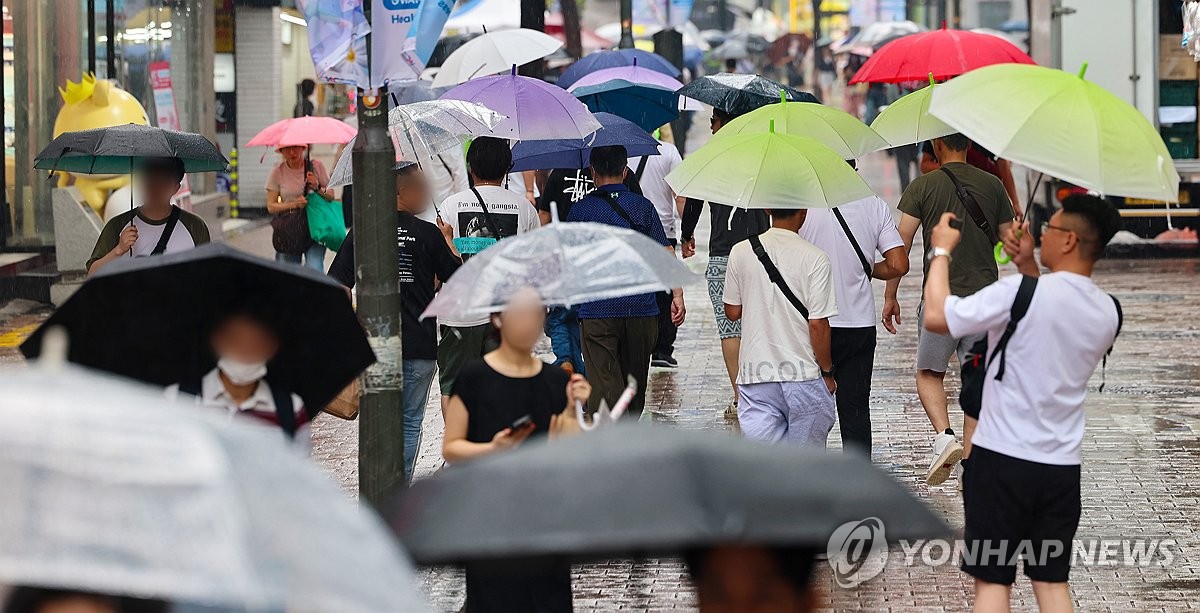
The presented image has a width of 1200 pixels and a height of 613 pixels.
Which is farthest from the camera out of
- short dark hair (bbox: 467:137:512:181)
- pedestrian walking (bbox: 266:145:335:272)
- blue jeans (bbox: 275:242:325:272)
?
blue jeans (bbox: 275:242:325:272)

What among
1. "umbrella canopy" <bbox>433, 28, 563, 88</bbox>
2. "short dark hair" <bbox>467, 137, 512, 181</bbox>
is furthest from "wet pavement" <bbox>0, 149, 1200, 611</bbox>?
"umbrella canopy" <bbox>433, 28, 563, 88</bbox>

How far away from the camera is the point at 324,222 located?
12.6 metres

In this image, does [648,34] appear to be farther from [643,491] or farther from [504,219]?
[643,491]

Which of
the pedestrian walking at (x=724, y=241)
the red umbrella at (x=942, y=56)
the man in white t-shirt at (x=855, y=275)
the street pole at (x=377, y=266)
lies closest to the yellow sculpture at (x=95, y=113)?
the pedestrian walking at (x=724, y=241)

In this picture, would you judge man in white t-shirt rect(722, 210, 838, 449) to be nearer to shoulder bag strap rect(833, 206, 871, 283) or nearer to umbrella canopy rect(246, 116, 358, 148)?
shoulder bag strap rect(833, 206, 871, 283)

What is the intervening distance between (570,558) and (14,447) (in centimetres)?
105

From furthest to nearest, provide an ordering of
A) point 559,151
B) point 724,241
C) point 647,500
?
point 724,241, point 559,151, point 647,500

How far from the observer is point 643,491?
2.63m

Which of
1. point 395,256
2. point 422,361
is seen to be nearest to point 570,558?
point 395,256

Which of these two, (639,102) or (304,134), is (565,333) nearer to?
(304,134)

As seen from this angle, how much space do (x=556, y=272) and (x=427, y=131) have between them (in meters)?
3.93

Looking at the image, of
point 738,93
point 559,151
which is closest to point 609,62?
point 738,93

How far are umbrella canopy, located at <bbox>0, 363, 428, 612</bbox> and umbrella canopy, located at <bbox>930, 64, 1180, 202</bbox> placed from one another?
11.8ft

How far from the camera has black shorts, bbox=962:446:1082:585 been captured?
5.11 meters
